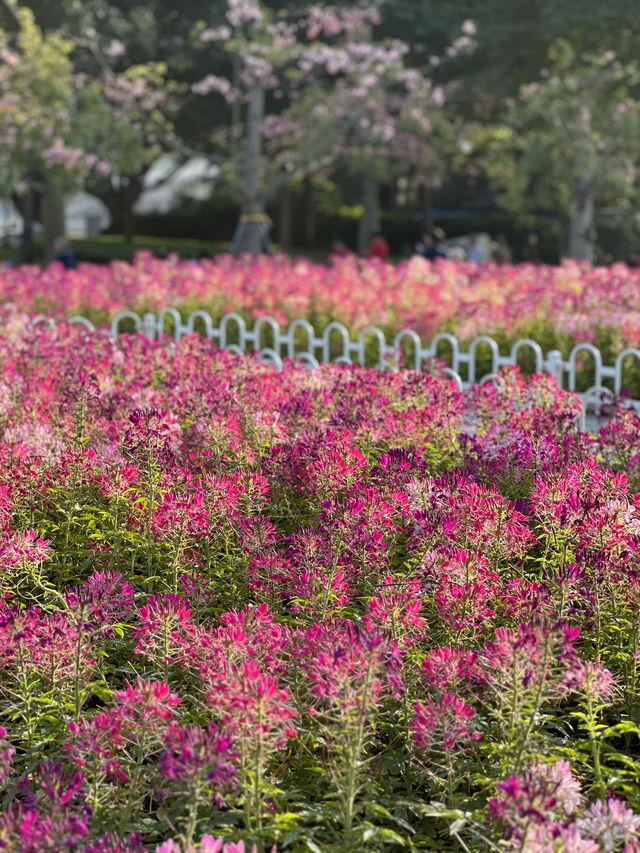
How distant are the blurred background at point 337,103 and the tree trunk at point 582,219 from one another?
5 cm

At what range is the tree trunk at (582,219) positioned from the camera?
27547 millimetres

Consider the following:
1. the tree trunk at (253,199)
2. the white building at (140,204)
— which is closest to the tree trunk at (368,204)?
the tree trunk at (253,199)

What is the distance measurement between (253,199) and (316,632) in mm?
19963

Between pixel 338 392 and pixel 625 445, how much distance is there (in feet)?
5.10

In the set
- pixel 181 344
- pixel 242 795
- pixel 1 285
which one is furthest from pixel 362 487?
pixel 1 285

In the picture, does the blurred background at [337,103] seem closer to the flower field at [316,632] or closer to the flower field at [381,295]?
the flower field at [381,295]

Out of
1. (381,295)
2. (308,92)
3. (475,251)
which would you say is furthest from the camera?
(308,92)

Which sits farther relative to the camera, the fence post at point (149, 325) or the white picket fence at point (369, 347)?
the fence post at point (149, 325)

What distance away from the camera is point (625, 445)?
4621 mm

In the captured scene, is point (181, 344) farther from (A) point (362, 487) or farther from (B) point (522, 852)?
(B) point (522, 852)

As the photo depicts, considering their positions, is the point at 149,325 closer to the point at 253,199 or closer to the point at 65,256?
the point at 65,256

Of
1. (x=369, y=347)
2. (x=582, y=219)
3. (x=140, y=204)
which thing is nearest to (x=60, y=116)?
(x=369, y=347)

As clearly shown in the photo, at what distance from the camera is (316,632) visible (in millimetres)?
2770

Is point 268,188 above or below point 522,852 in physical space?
above
